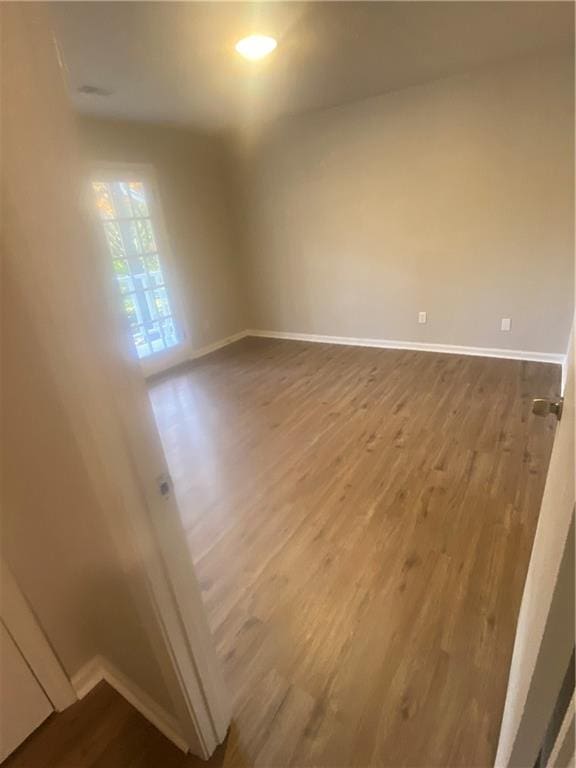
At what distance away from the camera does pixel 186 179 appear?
440 centimetres

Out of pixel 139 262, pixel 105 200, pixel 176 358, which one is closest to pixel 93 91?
pixel 105 200

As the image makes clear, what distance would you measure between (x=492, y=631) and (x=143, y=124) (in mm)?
4686

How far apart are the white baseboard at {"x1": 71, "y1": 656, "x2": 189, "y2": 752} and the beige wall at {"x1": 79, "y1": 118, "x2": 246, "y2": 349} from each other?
3.70 metres

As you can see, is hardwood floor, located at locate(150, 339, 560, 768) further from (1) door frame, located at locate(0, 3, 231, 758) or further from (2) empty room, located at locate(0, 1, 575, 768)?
(1) door frame, located at locate(0, 3, 231, 758)

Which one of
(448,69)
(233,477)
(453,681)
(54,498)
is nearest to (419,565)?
(453,681)

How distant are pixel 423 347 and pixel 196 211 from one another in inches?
118

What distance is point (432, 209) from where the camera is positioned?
3684 mm

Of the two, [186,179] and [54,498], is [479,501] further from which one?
[186,179]

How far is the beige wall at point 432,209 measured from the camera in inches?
124

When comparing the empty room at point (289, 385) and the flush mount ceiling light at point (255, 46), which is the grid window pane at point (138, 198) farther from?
the flush mount ceiling light at point (255, 46)

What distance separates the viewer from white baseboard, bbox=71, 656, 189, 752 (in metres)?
1.17

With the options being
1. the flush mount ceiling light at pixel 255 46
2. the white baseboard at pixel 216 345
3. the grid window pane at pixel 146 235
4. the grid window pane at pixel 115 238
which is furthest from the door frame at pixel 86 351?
the white baseboard at pixel 216 345

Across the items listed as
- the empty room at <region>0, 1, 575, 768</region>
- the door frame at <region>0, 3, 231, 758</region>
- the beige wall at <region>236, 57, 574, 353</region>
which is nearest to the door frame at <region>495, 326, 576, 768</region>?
the empty room at <region>0, 1, 575, 768</region>

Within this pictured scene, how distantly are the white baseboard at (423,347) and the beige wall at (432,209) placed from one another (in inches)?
2.5
